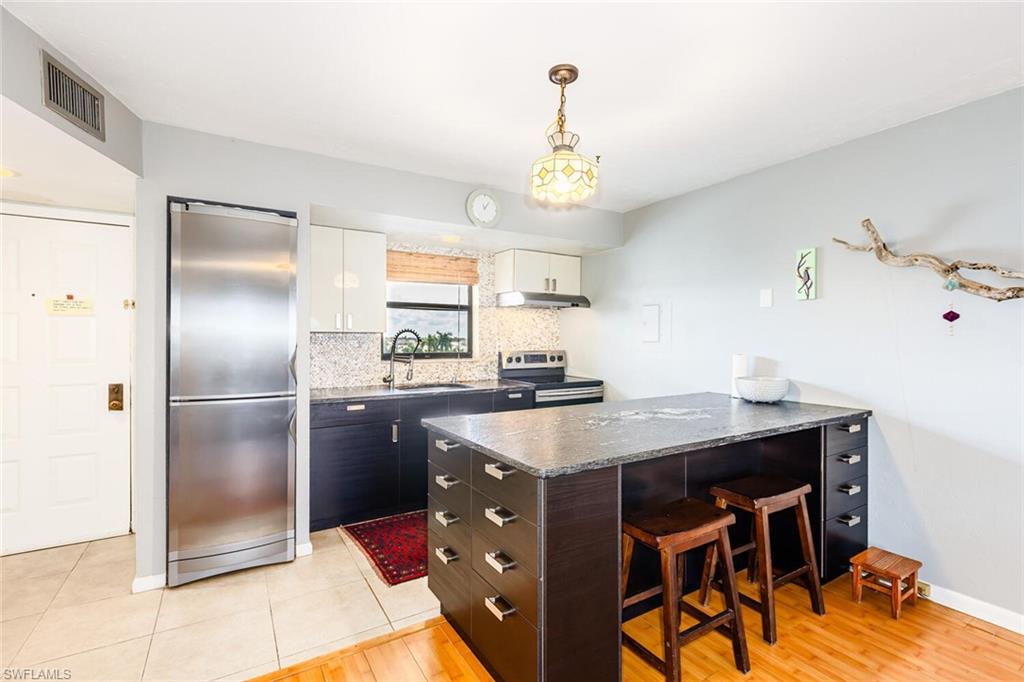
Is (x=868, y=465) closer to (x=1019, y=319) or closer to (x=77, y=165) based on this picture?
(x=1019, y=319)

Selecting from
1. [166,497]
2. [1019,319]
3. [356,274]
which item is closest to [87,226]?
[356,274]

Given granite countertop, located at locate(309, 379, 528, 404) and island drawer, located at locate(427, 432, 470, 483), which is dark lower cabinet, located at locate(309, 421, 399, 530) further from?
island drawer, located at locate(427, 432, 470, 483)

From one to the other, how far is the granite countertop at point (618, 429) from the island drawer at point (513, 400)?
1410mm

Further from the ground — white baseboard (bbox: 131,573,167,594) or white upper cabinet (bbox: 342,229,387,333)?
white upper cabinet (bbox: 342,229,387,333)

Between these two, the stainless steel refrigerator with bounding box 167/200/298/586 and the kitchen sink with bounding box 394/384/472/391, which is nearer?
the stainless steel refrigerator with bounding box 167/200/298/586

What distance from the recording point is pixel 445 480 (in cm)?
219

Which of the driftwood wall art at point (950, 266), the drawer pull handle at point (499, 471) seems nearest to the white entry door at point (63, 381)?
the drawer pull handle at point (499, 471)

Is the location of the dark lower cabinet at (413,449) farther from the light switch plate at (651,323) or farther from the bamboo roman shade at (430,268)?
the light switch plate at (651,323)

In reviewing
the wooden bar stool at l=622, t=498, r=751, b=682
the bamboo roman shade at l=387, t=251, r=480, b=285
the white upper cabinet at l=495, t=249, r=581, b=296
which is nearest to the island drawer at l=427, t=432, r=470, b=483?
the wooden bar stool at l=622, t=498, r=751, b=682

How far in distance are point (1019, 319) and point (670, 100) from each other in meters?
1.91

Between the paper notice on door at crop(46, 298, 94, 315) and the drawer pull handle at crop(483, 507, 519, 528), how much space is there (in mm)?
3191

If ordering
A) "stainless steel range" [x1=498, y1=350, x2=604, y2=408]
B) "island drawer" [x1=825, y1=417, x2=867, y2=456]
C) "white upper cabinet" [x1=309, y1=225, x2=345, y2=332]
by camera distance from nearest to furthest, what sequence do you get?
1. "island drawer" [x1=825, y1=417, x2=867, y2=456]
2. "white upper cabinet" [x1=309, y1=225, x2=345, y2=332]
3. "stainless steel range" [x1=498, y1=350, x2=604, y2=408]

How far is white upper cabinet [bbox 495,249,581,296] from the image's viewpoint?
442cm

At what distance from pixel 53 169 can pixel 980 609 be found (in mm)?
5043
